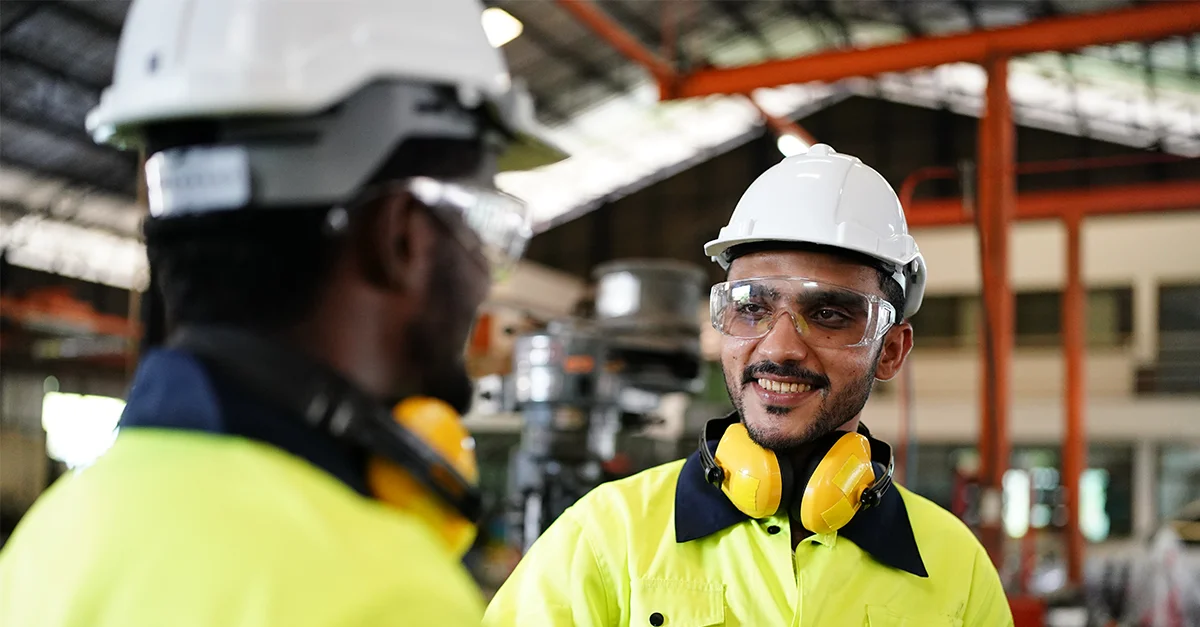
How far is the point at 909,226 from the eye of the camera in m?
7.69

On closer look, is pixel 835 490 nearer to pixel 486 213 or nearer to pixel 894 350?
pixel 894 350

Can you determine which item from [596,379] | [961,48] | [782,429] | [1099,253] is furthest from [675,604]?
[1099,253]

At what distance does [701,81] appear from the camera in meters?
7.30

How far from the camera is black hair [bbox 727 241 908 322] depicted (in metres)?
2.12

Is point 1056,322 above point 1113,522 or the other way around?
above

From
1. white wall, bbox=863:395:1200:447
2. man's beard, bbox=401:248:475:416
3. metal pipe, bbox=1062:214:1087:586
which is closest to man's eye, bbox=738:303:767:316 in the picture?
man's beard, bbox=401:248:475:416

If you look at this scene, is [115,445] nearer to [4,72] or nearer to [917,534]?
[917,534]

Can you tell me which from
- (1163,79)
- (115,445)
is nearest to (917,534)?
(115,445)

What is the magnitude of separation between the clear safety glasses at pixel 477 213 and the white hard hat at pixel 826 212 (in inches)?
41.8

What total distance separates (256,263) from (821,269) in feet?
4.58

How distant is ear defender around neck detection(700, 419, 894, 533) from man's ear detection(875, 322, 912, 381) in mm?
273

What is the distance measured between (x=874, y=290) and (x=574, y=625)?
0.94 m

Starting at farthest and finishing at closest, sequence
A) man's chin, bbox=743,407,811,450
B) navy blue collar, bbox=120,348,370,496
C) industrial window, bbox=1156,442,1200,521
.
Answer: industrial window, bbox=1156,442,1200,521 → man's chin, bbox=743,407,811,450 → navy blue collar, bbox=120,348,370,496

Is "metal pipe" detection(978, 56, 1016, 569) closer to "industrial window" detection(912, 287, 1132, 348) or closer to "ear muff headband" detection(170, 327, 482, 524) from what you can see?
"ear muff headband" detection(170, 327, 482, 524)
